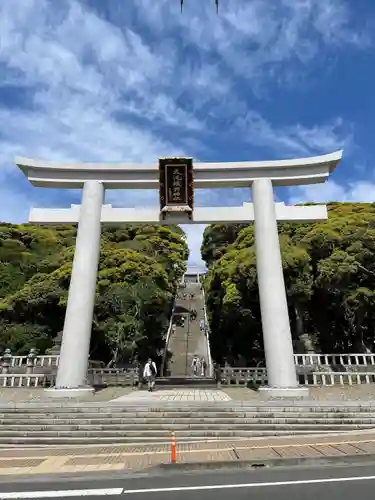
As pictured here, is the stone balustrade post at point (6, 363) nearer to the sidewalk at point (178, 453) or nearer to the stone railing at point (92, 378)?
the stone railing at point (92, 378)

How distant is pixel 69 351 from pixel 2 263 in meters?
24.0

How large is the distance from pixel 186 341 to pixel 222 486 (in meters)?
28.5

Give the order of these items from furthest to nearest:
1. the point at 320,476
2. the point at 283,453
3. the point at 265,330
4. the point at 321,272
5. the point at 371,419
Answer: the point at 321,272
the point at 265,330
the point at 371,419
the point at 283,453
the point at 320,476

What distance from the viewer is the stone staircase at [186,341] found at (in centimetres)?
2761

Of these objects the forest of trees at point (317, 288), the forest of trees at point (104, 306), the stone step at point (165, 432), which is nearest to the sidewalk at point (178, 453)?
the stone step at point (165, 432)

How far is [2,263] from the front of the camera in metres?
33.3

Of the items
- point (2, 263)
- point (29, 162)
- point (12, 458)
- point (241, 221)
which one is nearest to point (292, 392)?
point (241, 221)

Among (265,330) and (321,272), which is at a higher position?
(321,272)

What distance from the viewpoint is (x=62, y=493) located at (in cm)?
508

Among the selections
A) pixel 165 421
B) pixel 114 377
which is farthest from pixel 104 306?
pixel 165 421

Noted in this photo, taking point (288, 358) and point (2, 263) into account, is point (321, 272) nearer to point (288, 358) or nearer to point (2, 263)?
point (288, 358)

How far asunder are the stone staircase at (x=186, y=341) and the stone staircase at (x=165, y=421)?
16827 mm

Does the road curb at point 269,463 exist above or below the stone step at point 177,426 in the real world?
below

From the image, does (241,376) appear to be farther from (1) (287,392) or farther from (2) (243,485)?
(2) (243,485)
